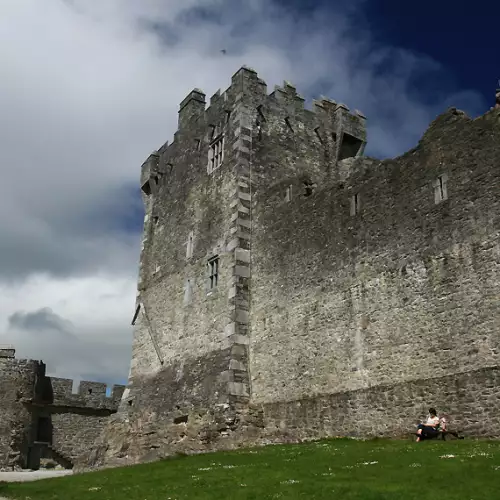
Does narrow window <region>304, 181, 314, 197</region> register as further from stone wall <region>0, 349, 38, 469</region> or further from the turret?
stone wall <region>0, 349, 38, 469</region>

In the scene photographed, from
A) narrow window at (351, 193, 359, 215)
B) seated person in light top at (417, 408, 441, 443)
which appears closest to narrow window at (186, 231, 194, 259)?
narrow window at (351, 193, 359, 215)

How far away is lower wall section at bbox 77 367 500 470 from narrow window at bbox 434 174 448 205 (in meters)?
4.59

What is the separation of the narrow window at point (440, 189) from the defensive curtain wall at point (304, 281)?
0.06 meters

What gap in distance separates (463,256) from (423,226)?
5.51 feet

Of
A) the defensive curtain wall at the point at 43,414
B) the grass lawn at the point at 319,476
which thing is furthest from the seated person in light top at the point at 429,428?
the defensive curtain wall at the point at 43,414

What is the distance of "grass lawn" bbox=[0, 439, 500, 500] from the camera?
9.86 m

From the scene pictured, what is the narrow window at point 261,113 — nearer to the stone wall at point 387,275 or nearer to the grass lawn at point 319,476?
the stone wall at point 387,275

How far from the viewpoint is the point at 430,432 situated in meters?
14.9

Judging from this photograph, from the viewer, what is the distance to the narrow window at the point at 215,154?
27.1 metres

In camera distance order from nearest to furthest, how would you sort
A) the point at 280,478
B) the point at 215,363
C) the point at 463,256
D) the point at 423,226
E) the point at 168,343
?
the point at 280,478 → the point at 463,256 → the point at 423,226 → the point at 215,363 → the point at 168,343

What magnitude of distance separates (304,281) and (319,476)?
32.2 ft

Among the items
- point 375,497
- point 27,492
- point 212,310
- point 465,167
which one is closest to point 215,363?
point 212,310

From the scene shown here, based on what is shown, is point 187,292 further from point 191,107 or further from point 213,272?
point 191,107

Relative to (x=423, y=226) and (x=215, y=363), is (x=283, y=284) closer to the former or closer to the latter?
(x=215, y=363)
